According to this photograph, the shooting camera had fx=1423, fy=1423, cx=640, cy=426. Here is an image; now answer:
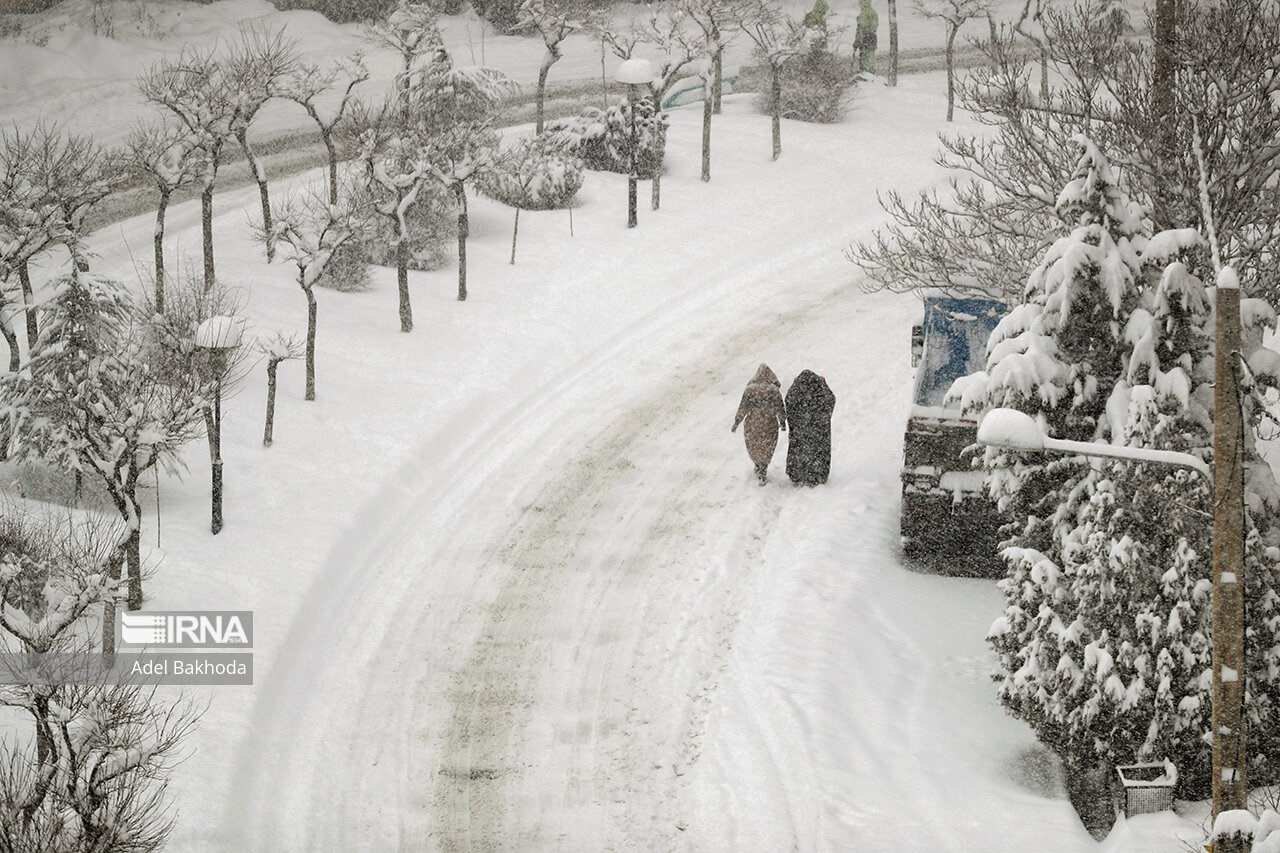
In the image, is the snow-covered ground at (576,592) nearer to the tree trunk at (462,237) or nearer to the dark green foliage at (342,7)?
the tree trunk at (462,237)

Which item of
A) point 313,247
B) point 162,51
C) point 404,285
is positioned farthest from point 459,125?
point 162,51

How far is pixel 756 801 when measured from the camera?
37.8ft

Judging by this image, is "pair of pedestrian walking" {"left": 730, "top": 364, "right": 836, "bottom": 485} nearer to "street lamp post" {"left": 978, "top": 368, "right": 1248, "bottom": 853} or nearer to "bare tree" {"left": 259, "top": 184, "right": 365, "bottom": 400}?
"bare tree" {"left": 259, "top": 184, "right": 365, "bottom": 400}

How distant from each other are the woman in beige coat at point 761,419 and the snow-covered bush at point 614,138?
11695 millimetres

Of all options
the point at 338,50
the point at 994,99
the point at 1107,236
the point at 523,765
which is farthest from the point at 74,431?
the point at 338,50

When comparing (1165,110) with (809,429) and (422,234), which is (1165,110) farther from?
(422,234)

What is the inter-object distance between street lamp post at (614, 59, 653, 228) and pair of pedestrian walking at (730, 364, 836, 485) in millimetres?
8619

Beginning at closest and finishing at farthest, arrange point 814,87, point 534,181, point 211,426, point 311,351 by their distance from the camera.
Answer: point 211,426
point 311,351
point 534,181
point 814,87

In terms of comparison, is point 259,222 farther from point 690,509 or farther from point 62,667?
point 62,667

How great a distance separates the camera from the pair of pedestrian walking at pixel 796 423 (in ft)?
A: 56.7

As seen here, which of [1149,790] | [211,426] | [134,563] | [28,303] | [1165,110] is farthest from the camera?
[28,303]

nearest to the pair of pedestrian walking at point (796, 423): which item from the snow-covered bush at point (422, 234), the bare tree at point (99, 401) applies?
the bare tree at point (99, 401)

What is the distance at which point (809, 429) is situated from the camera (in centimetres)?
1738

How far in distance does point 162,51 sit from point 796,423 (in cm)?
2272
